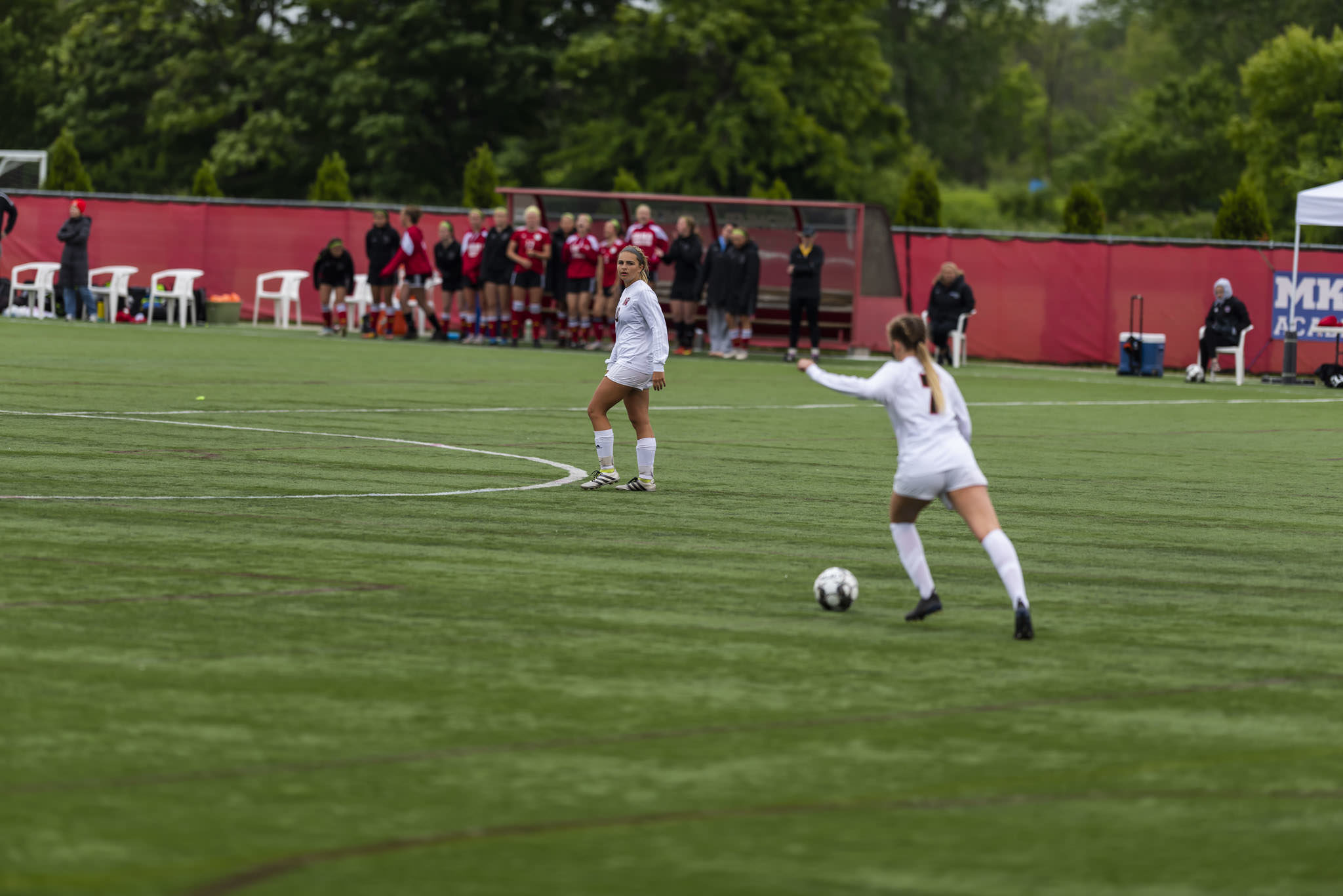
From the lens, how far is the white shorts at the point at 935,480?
8.88m

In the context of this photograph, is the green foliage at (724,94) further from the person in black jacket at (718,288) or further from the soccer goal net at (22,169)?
the person in black jacket at (718,288)

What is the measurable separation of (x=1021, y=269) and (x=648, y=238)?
25.0 feet

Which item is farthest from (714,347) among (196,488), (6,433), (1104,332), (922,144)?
(922,144)

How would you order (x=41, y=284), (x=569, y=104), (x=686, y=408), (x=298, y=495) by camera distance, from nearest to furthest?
(x=298, y=495) → (x=686, y=408) → (x=41, y=284) → (x=569, y=104)

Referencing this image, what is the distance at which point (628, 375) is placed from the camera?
14.5 meters

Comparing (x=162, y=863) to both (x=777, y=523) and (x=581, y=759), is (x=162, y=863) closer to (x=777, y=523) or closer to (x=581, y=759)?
(x=581, y=759)

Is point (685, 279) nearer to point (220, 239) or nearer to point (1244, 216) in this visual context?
point (1244, 216)

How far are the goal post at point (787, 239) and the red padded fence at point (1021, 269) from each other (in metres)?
0.42

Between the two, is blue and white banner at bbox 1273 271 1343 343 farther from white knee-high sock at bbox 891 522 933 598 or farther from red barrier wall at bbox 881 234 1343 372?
white knee-high sock at bbox 891 522 933 598

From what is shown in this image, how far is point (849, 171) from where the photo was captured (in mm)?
59781

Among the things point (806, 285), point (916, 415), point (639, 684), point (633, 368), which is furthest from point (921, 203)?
point (639, 684)

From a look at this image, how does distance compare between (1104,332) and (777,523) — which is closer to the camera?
(777,523)

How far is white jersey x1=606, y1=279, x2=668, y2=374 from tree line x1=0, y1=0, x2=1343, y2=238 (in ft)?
128

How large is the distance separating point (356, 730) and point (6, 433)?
11.1 metres
